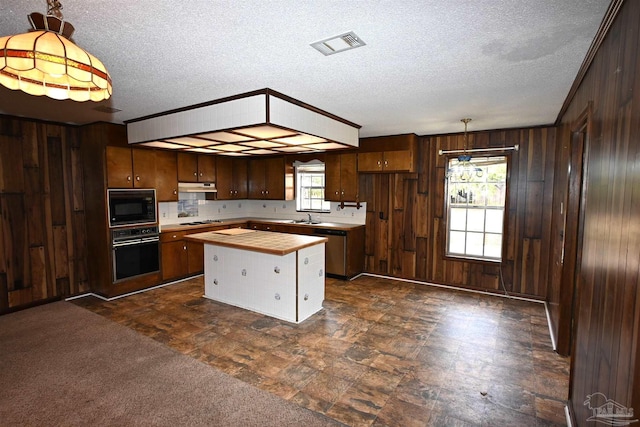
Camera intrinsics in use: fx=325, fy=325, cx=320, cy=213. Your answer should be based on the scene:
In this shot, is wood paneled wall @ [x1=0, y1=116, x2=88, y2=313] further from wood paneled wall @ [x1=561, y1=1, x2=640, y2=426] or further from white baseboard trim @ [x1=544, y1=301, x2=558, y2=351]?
white baseboard trim @ [x1=544, y1=301, x2=558, y2=351]

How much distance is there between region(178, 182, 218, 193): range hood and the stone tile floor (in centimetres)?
184

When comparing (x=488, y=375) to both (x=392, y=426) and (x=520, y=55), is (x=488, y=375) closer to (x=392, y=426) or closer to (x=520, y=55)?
(x=392, y=426)

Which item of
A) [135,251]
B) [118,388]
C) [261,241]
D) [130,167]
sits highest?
[130,167]

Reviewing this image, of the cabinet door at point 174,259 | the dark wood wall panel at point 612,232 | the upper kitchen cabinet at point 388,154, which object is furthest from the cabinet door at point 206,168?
the dark wood wall panel at point 612,232

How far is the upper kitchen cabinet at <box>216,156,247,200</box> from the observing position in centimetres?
642

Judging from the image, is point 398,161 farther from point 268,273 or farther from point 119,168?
point 119,168

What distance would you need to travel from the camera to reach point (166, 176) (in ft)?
17.3

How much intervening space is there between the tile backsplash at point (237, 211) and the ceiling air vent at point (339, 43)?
157 inches

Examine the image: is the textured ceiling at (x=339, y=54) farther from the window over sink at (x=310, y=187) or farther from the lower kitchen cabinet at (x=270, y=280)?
the window over sink at (x=310, y=187)

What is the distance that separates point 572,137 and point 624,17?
1846 millimetres

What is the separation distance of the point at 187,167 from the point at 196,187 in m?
0.47

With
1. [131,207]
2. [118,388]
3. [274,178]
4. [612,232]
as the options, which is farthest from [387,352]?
[274,178]

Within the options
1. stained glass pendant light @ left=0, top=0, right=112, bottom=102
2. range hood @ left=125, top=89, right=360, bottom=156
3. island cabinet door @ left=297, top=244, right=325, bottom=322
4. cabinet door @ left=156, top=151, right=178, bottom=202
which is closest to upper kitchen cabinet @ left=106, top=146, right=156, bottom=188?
cabinet door @ left=156, top=151, right=178, bottom=202

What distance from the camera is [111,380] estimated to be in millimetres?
2668
